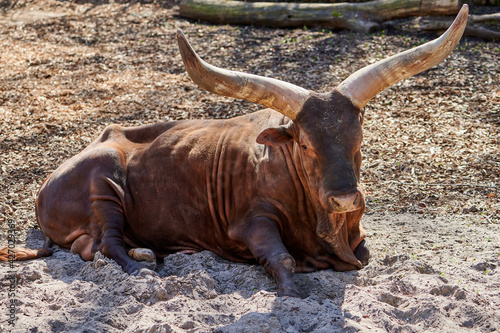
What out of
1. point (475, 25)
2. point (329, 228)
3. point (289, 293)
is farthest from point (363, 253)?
point (475, 25)

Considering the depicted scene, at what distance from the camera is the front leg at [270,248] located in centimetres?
439

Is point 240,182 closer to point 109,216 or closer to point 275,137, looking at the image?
point 275,137

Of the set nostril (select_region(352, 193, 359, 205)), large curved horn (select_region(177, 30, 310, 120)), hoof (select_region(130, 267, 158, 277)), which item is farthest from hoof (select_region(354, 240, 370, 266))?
hoof (select_region(130, 267, 158, 277))

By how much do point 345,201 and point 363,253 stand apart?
3.60 feet

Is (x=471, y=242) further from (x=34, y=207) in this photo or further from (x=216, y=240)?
(x=34, y=207)

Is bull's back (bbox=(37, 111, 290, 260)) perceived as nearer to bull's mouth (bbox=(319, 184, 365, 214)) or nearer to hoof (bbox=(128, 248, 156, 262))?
hoof (bbox=(128, 248, 156, 262))

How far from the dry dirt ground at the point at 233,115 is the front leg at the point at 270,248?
0.43ft

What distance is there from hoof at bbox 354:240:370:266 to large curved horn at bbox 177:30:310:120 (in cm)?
132

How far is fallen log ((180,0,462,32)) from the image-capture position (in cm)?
1049

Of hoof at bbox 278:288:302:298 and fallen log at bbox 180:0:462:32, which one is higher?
fallen log at bbox 180:0:462:32

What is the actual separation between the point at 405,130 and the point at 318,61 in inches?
90.4

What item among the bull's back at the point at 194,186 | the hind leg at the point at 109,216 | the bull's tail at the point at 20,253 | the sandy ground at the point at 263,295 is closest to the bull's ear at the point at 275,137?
the bull's back at the point at 194,186

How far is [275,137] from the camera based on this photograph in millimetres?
4637

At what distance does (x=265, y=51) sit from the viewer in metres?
10.1
